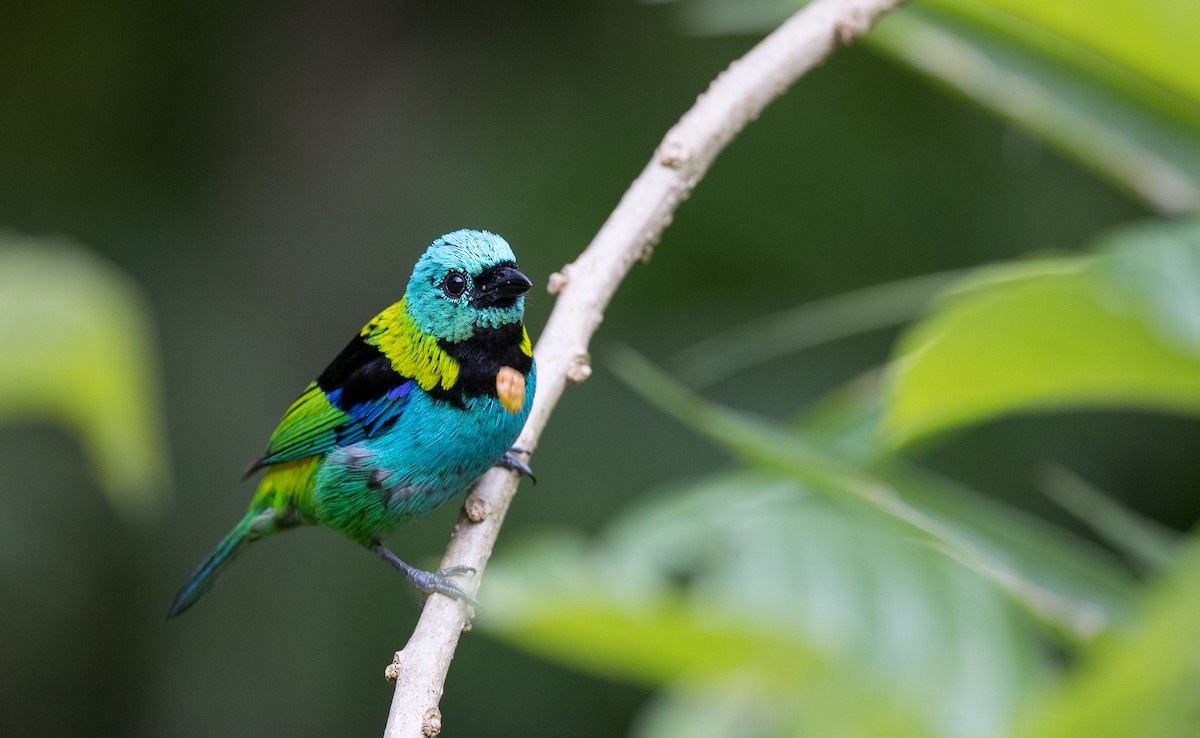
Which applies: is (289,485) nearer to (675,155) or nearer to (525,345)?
(525,345)

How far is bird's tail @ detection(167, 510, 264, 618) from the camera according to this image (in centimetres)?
309

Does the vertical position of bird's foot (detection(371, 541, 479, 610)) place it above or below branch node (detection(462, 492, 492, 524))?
below

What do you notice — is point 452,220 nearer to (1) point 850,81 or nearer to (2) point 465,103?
(2) point 465,103

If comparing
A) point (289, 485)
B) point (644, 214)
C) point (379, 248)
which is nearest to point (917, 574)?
point (644, 214)

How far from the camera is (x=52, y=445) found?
500cm

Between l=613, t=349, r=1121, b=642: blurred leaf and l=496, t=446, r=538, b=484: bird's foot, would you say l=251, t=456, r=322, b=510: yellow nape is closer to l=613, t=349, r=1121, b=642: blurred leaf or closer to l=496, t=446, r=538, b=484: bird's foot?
l=496, t=446, r=538, b=484: bird's foot

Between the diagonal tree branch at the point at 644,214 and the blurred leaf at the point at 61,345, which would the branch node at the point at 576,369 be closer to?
the diagonal tree branch at the point at 644,214

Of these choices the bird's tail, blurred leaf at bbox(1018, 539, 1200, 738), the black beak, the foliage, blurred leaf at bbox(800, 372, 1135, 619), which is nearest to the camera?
blurred leaf at bbox(1018, 539, 1200, 738)

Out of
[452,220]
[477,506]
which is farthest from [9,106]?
[477,506]

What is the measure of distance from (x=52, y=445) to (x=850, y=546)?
4.01 m

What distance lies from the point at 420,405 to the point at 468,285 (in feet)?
1.00

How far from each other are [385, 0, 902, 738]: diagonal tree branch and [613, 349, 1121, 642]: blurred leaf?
0.38 m

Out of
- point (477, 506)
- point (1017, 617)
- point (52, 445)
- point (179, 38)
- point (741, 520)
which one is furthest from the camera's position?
point (179, 38)

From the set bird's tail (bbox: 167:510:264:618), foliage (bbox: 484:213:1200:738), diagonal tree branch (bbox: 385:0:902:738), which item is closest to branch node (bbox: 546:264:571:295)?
diagonal tree branch (bbox: 385:0:902:738)
